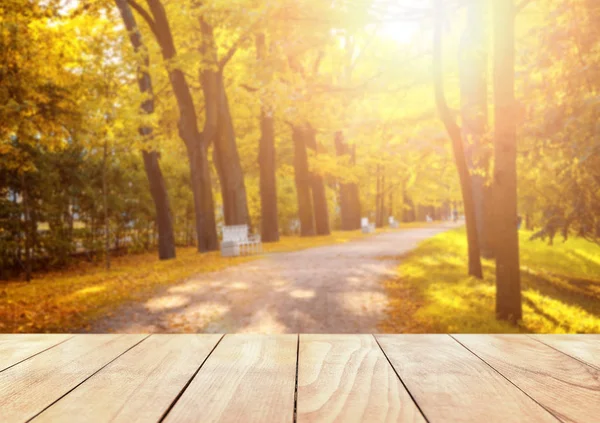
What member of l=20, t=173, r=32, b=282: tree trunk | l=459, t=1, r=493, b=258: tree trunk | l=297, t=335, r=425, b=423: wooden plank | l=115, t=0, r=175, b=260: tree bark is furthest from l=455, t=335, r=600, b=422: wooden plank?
l=115, t=0, r=175, b=260: tree bark

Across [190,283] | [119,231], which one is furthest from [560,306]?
[119,231]

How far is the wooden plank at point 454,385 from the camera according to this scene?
1.62 m

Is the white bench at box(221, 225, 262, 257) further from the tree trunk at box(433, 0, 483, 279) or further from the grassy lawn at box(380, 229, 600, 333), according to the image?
the tree trunk at box(433, 0, 483, 279)

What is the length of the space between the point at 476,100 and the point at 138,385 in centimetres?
1327

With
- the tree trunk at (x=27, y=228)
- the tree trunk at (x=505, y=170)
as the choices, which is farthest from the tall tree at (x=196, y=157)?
the tree trunk at (x=505, y=170)

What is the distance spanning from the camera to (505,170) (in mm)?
7691

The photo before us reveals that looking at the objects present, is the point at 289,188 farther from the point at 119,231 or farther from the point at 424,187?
the point at 424,187

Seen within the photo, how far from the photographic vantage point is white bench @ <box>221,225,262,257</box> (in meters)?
17.2

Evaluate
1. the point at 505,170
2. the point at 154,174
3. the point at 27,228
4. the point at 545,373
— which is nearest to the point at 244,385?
the point at 545,373

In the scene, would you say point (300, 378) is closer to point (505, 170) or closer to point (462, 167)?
point (505, 170)

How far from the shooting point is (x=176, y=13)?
18391 mm

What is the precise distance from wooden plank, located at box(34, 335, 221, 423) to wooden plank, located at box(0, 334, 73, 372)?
A: 0.41 meters

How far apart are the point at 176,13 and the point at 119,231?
29.2ft

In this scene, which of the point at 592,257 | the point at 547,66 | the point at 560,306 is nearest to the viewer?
the point at 560,306
